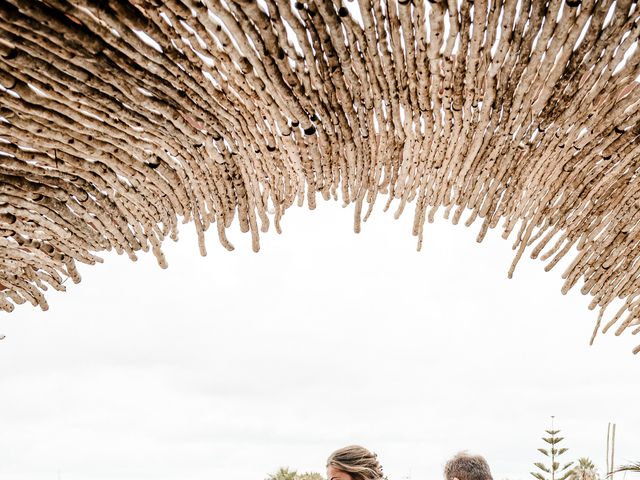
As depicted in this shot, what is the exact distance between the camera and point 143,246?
248cm

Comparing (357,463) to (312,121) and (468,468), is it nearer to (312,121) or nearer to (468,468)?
(468,468)

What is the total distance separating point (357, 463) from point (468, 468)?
2.20 ft

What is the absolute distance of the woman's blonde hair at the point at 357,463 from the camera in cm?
282

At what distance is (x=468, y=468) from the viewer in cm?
311

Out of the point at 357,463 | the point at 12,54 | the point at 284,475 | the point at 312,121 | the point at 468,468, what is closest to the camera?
the point at 12,54

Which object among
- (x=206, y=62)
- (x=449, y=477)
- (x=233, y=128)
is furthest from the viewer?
(x=449, y=477)

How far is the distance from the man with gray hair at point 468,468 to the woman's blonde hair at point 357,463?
0.48m

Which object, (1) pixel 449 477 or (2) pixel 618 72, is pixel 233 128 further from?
(1) pixel 449 477

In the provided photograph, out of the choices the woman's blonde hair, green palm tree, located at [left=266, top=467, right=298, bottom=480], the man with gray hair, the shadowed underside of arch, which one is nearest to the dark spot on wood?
the shadowed underside of arch

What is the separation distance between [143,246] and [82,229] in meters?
0.29

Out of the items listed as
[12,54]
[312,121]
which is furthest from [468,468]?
[12,54]

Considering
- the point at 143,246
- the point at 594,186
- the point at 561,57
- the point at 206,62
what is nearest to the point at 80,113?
the point at 206,62

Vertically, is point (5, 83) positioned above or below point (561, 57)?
below

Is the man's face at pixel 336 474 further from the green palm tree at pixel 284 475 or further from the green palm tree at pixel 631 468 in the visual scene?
the green palm tree at pixel 284 475
